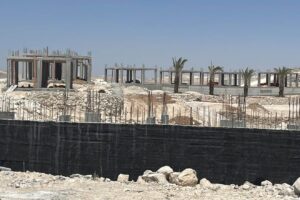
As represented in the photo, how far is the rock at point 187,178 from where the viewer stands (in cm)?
1778

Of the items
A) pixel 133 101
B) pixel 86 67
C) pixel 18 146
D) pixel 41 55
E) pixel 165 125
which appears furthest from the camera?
pixel 86 67

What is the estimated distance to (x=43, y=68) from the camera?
40469 millimetres

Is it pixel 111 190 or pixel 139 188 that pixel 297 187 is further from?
pixel 111 190

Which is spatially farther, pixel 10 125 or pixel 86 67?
pixel 86 67

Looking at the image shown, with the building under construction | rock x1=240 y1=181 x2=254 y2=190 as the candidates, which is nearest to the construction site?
the building under construction

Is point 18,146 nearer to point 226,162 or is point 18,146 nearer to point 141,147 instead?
point 141,147

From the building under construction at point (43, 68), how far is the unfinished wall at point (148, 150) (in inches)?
703

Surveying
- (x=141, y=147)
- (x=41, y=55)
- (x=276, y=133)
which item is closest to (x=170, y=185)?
(x=141, y=147)

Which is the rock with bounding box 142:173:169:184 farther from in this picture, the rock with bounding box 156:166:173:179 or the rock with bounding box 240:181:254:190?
the rock with bounding box 240:181:254:190

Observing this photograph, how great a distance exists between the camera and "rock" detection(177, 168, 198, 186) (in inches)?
700

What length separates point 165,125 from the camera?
19000mm

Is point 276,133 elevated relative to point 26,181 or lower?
elevated

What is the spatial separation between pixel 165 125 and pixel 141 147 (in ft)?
3.80

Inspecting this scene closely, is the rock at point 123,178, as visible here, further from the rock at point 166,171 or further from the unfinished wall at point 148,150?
the rock at point 166,171
